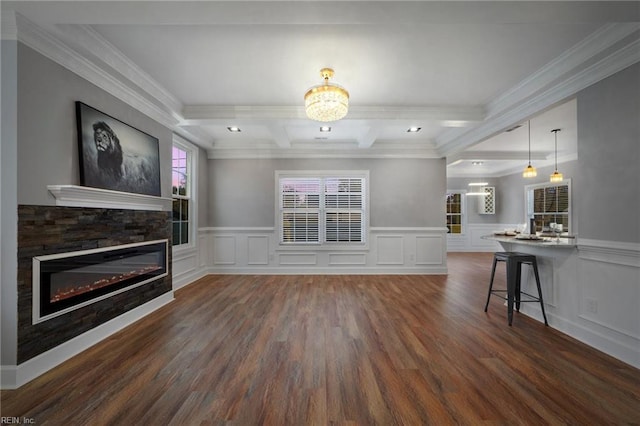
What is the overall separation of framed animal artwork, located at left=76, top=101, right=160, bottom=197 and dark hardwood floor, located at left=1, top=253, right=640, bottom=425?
1538 millimetres

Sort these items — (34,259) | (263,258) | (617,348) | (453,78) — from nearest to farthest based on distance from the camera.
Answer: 1. (34,259)
2. (617,348)
3. (453,78)
4. (263,258)

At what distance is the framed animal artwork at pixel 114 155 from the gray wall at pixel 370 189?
208 centimetres

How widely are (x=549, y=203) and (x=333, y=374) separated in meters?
8.09

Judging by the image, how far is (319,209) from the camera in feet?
17.6

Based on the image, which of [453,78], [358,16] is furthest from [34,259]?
[453,78]

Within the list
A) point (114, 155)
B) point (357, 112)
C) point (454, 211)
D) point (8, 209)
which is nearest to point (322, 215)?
point (357, 112)

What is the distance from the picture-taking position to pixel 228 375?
1.92 meters

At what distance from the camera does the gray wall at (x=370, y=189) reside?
536 cm

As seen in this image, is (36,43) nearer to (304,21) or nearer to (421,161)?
(304,21)

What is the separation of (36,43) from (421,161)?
5.51 metres

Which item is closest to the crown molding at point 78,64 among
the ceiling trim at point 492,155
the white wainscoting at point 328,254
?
the white wainscoting at point 328,254

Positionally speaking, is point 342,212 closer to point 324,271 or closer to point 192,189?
point 324,271

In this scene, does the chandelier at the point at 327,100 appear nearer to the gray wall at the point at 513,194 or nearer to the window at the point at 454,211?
the gray wall at the point at 513,194

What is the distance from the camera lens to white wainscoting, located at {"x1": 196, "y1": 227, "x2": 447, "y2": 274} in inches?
208
